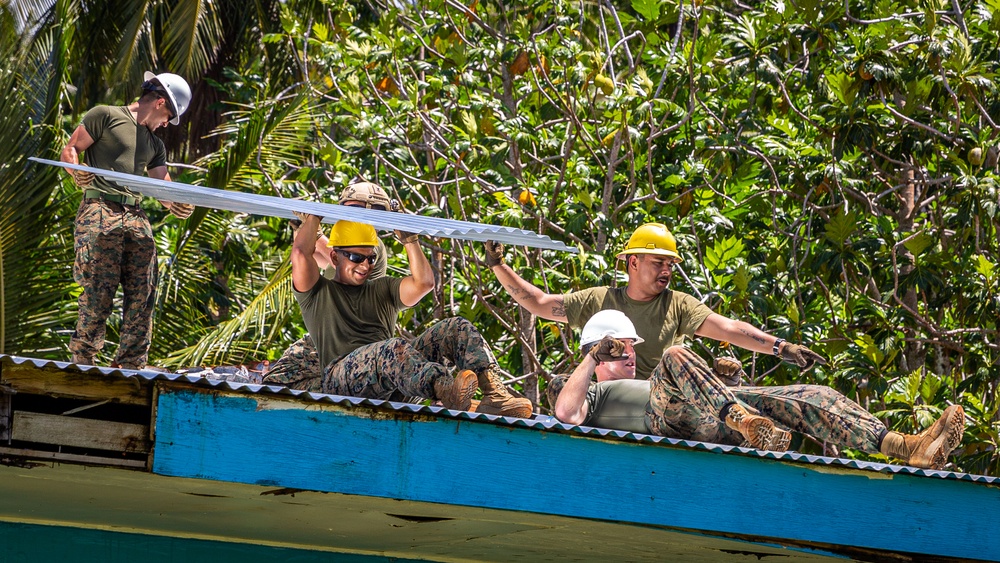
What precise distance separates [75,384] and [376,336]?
188cm

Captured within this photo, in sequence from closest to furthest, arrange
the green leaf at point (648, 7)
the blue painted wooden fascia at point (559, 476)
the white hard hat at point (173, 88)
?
the blue painted wooden fascia at point (559, 476) → the white hard hat at point (173, 88) → the green leaf at point (648, 7)

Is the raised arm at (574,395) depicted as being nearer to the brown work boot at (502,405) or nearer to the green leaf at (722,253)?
the brown work boot at (502,405)

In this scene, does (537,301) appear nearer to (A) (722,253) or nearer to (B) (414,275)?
(B) (414,275)

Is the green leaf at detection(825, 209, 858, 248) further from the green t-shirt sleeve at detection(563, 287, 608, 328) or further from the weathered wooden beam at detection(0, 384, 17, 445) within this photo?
the weathered wooden beam at detection(0, 384, 17, 445)

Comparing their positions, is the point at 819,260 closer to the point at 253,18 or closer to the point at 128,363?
the point at 128,363

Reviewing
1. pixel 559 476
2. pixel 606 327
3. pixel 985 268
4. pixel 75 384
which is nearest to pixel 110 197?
pixel 75 384

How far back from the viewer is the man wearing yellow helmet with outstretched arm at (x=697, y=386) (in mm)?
5451

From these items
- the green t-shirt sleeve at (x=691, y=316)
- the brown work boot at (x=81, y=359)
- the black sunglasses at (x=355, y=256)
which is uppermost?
the black sunglasses at (x=355, y=256)

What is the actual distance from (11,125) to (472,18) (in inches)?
147

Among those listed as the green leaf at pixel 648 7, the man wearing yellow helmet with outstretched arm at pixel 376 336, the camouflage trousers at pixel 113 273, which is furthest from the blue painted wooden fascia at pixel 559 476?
the green leaf at pixel 648 7

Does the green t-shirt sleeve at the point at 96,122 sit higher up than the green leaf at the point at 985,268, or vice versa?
the green t-shirt sleeve at the point at 96,122

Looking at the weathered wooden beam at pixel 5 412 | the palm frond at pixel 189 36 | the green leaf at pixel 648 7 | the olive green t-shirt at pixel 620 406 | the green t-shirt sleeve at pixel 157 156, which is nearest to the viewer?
the weathered wooden beam at pixel 5 412

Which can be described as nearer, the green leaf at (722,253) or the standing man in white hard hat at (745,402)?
the standing man in white hard hat at (745,402)

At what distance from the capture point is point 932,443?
5465 millimetres
